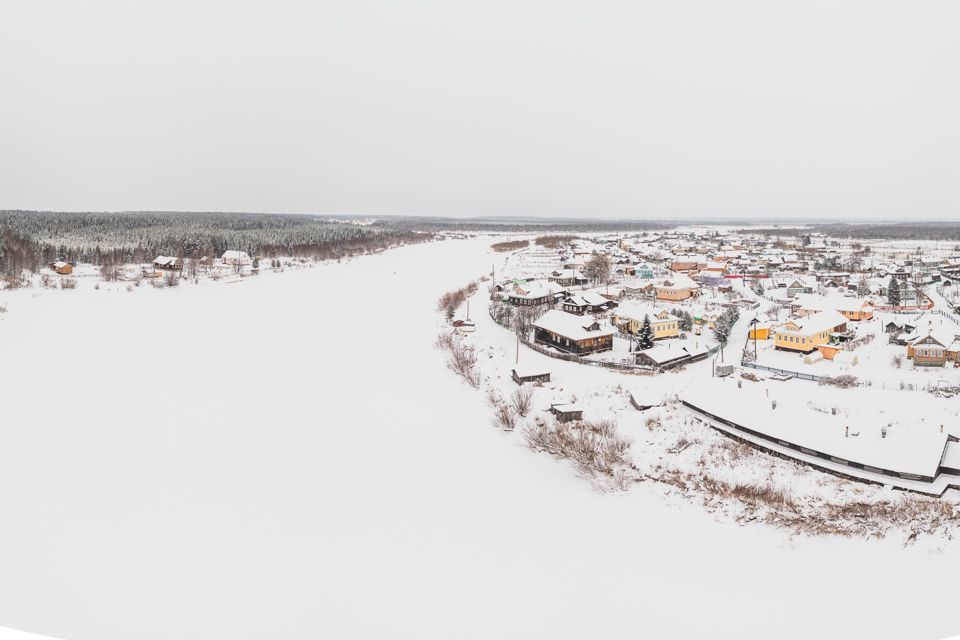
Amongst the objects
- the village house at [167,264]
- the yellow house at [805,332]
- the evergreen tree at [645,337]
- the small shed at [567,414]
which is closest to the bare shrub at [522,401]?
the small shed at [567,414]

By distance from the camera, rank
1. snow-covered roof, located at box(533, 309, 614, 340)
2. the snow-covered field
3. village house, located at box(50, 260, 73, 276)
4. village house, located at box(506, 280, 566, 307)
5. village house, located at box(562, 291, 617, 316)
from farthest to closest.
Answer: village house, located at box(50, 260, 73, 276), village house, located at box(506, 280, 566, 307), village house, located at box(562, 291, 617, 316), snow-covered roof, located at box(533, 309, 614, 340), the snow-covered field

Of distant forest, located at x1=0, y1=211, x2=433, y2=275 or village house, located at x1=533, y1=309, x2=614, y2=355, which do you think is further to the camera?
distant forest, located at x1=0, y1=211, x2=433, y2=275

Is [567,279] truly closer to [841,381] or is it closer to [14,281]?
[841,381]

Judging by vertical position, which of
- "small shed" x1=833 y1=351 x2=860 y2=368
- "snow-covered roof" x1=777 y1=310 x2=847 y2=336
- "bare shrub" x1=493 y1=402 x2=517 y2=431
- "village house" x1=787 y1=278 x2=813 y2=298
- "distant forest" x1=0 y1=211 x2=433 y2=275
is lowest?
"bare shrub" x1=493 y1=402 x2=517 y2=431

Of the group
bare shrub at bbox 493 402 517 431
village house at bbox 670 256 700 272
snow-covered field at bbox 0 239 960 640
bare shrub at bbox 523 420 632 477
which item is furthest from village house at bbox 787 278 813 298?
bare shrub at bbox 493 402 517 431

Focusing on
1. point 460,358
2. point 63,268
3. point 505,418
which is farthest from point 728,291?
point 63,268

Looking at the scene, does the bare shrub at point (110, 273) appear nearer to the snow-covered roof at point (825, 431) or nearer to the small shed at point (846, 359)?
the snow-covered roof at point (825, 431)

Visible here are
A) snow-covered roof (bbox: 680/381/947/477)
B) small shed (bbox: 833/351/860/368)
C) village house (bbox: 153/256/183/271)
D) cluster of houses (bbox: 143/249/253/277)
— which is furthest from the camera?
village house (bbox: 153/256/183/271)

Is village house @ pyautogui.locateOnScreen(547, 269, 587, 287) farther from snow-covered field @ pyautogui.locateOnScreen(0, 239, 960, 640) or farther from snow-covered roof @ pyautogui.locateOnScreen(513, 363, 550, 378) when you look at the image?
snow-covered field @ pyautogui.locateOnScreen(0, 239, 960, 640)
